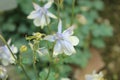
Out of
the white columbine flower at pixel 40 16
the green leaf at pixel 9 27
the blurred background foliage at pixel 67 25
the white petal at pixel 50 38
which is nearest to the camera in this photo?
the white petal at pixel 50 38

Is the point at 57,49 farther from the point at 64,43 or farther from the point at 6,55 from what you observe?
the point at 6,55

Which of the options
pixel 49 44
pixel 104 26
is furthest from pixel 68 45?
pixel 104 26

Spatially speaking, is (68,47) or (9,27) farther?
(9,27)

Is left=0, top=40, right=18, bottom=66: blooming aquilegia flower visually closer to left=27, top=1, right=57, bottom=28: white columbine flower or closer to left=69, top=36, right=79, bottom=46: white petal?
left=27, top=1, right=57, bottom=28: white columbine flower

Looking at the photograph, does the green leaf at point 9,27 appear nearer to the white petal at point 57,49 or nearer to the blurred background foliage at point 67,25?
the blurred background foliage at point 67,25

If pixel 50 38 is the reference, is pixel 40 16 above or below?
above

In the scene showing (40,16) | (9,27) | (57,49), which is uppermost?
(9,27)

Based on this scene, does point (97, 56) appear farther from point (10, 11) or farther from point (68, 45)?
point (68, 45)

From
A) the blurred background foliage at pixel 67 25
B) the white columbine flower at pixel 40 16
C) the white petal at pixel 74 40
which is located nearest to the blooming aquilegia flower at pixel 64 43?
the white petal at pixel 74 40

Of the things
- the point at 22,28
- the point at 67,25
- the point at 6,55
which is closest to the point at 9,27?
the point at 22,28
